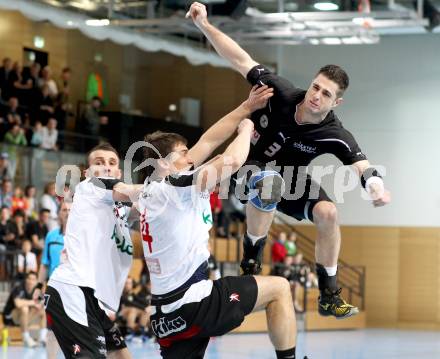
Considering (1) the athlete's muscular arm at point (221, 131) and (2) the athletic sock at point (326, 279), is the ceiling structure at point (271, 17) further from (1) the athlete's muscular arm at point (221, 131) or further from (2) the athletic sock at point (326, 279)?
(1) the athlete's muscular arm at point (221, 131)

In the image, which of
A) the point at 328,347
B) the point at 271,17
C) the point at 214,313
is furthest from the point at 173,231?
the point at 271,17

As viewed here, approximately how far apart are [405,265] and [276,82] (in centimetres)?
1839

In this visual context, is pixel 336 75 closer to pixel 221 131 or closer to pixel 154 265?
pixel 221 131

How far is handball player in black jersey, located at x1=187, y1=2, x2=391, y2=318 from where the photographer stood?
7371mm

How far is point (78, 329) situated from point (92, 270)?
476 millimetres

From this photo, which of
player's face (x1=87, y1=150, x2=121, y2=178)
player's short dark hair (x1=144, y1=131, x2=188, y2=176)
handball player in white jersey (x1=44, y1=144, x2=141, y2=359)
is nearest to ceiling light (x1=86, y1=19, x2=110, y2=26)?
player's face (x1=87, y1=150, x2=121, y2=178)

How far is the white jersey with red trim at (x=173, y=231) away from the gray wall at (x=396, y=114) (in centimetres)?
1787

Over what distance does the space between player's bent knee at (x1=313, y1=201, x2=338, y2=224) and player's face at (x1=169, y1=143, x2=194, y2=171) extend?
1.57 m

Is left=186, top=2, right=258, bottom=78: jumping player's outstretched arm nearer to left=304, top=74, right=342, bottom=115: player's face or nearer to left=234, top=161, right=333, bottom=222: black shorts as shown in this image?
left=304, top=74, right=342, bottom=115: player's face

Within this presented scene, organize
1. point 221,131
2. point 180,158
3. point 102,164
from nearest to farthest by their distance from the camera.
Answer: point 180,158
point 221,131
point 102,164

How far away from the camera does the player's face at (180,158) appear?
645cm

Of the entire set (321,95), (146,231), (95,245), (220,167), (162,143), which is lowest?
(95,245)

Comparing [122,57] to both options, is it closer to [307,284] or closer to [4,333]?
[307,284]

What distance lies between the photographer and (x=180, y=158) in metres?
6.49
